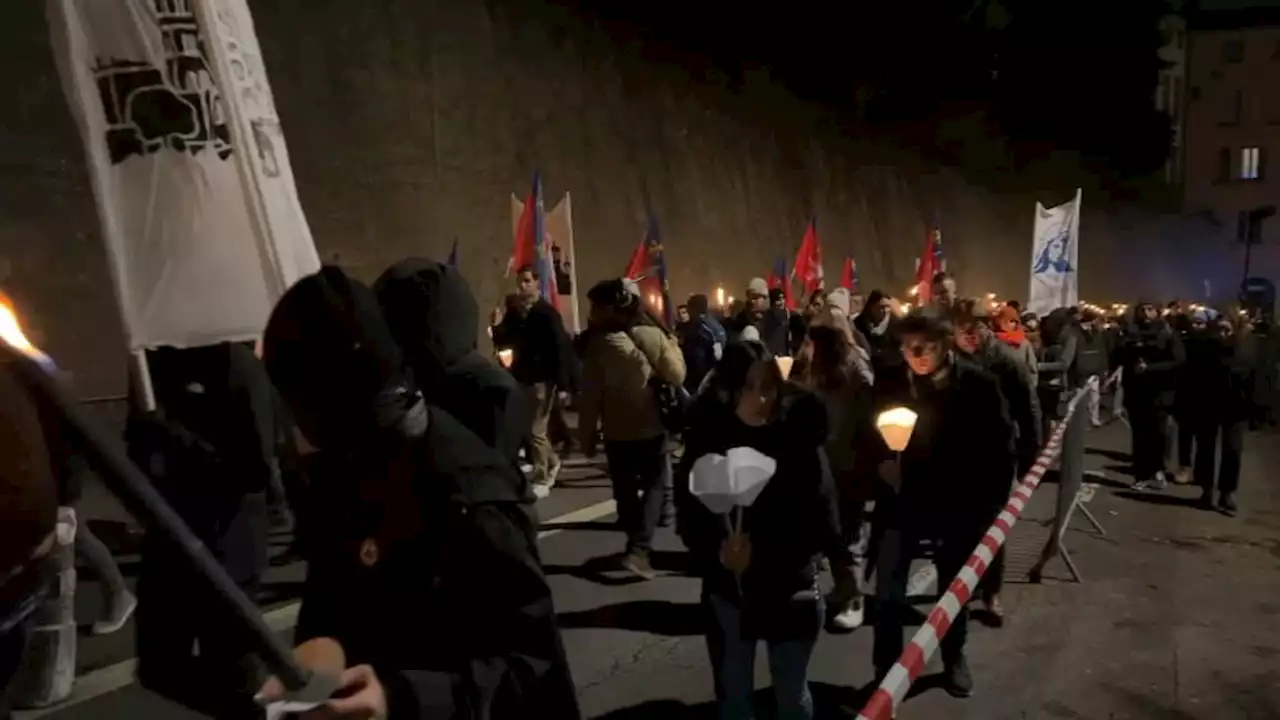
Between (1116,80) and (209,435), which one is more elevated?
(1116,80)

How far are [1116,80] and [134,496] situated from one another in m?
55.2

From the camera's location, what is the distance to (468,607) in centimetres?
181

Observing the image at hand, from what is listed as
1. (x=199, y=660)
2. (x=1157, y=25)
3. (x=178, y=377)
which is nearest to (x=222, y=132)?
(x=178, y=377)

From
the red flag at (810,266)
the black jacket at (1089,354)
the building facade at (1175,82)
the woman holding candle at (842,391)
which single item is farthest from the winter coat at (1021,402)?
the building facade at (1175,82)

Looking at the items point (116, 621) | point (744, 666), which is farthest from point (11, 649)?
point (116, 621)

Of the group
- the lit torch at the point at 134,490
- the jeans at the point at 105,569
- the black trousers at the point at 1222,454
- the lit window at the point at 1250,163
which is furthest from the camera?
the lit window at the point at 1250,163

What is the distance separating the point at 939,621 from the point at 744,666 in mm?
737

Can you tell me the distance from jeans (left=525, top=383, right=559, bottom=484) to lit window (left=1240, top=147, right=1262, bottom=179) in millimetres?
65059

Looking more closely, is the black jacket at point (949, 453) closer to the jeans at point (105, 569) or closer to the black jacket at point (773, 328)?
the jeans at point (105, 569)

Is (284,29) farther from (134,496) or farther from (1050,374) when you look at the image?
(134,496)

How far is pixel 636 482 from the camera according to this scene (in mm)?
7766

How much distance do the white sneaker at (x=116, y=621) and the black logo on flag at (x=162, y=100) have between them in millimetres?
4144

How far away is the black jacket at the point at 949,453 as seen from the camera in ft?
17.7

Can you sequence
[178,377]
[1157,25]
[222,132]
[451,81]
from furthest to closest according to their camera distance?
[1157,25], [451,81], [178,377], [222,132]
